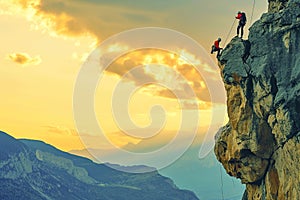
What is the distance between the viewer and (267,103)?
69312 mm

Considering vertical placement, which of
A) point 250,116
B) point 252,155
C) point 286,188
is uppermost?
point 250,116

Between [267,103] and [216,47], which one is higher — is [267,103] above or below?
below

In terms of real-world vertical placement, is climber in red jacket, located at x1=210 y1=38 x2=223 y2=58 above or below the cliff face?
above

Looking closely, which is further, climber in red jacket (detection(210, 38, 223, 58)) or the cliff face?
climber in red jacket (detection(210, 38, 223, 58))

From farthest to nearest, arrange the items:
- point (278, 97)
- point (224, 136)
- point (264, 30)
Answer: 1. point (224, 136)
2. point (264, 30)
3. point (278, 97)

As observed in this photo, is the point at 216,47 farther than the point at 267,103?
Yes

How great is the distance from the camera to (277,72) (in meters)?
68.4

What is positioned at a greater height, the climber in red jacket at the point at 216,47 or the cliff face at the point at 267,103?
the climber in red jacket at the point at 216,47

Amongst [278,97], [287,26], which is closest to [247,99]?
[278,97]

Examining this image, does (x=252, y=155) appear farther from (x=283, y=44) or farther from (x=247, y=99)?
(x=283, y=44)

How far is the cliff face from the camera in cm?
6656

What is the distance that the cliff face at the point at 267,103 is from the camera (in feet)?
218

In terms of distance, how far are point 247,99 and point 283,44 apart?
379 inches

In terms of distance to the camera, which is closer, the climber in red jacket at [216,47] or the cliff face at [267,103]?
the cliff face at [267,103]
